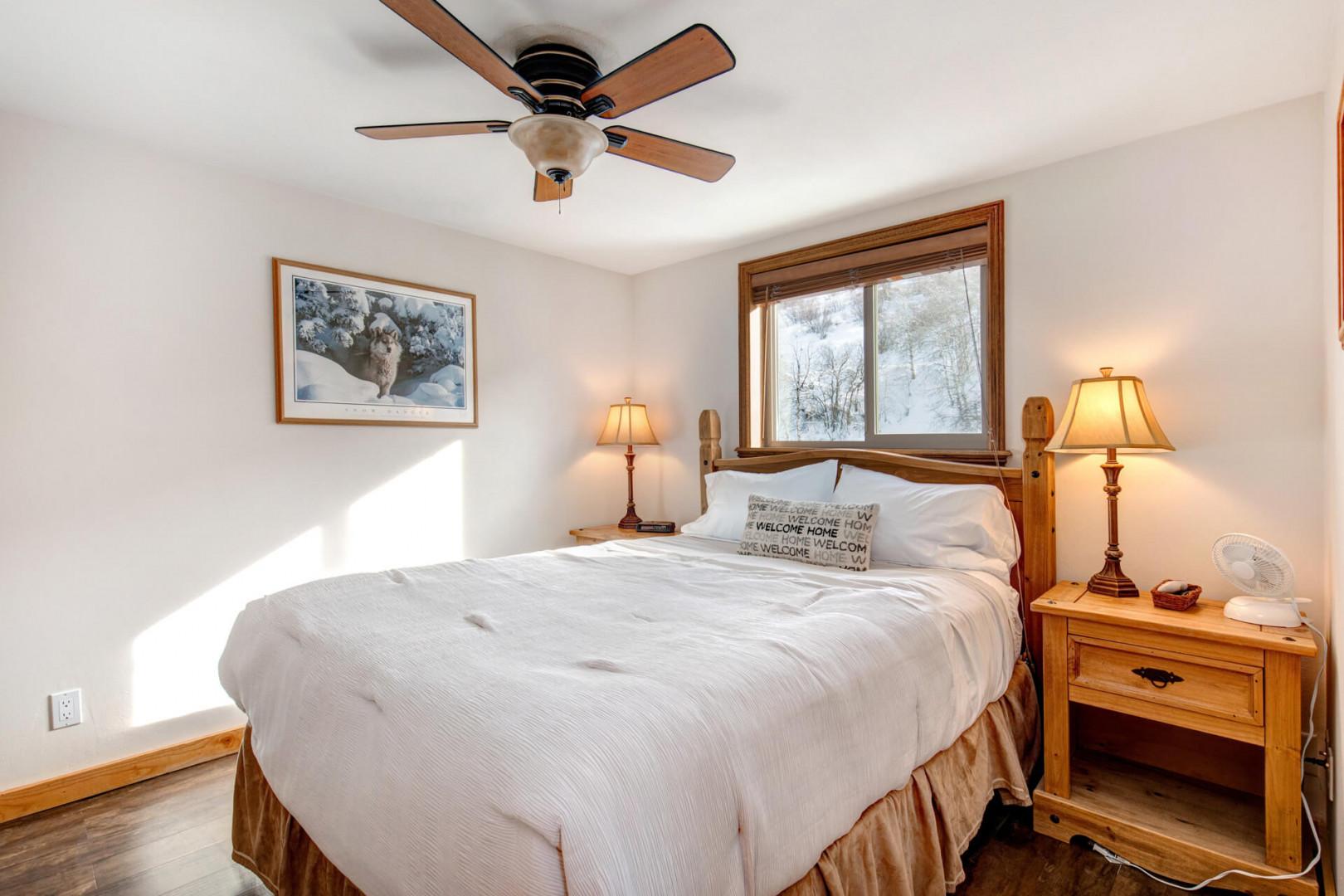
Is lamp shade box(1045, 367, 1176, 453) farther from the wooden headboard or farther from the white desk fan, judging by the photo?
the white desk fan

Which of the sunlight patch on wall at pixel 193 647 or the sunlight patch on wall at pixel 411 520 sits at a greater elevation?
the sunlight patch on wall at pixel 411 520

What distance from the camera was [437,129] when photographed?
1.85m

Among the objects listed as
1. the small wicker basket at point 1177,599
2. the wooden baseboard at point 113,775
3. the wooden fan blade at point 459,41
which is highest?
the wooden fan blade at point 459,41

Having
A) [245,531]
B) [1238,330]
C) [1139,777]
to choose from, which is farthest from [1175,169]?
[245,531]

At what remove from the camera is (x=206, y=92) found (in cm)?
206

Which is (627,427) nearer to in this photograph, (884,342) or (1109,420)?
(884,342)

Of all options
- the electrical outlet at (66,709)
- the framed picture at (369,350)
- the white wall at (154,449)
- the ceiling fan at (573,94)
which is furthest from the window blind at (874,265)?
the electrical outlet at (66,709)

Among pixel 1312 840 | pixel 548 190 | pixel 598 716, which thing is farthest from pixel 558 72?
pixel 1312 840

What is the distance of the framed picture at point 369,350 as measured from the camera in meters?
2.83

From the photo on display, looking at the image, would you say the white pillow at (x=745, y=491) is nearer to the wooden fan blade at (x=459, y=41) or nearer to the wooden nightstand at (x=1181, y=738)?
the wooden nightstand at (x=1181, y=738)

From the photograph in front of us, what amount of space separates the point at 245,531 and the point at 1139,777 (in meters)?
3.49

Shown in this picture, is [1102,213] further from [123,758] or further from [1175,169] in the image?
Answer: [123,758]

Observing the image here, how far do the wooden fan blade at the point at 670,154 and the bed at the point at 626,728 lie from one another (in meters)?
1.36

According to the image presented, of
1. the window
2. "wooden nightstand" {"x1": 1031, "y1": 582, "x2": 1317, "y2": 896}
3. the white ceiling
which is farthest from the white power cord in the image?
the white ceiling
